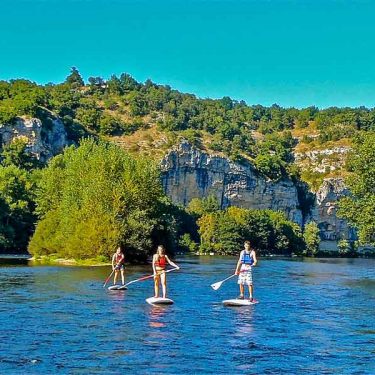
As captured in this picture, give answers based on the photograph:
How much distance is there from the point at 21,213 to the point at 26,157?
74.9 m

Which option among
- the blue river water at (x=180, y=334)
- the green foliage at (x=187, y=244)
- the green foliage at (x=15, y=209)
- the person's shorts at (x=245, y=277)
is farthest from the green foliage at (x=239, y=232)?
the person's shorts at (x=245, y=277)

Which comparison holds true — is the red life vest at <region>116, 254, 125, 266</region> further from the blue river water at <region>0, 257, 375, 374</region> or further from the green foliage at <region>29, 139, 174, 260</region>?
the green foliage at <region>29, 139, 174, 260</region>

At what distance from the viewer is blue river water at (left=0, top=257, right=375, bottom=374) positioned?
18.5m

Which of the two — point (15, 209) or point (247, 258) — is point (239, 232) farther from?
point (247, 258)

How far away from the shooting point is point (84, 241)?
80.7 m

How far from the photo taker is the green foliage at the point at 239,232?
584ft

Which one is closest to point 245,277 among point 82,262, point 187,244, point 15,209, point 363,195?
point 82,262

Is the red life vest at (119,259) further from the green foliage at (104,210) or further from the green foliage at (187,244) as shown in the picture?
the green foliage at (187,244)

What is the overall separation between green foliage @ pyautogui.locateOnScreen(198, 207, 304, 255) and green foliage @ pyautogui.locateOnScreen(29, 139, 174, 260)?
85.6m

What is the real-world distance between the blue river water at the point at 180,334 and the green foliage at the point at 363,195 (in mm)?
39260

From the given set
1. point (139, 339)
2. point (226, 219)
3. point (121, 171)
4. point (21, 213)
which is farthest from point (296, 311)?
point (226, 219)

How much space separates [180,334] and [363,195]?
61345 millimetres

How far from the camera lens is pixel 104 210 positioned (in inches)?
3231

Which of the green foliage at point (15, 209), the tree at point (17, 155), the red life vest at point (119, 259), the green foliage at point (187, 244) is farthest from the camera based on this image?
the tree at point (17, 155)
